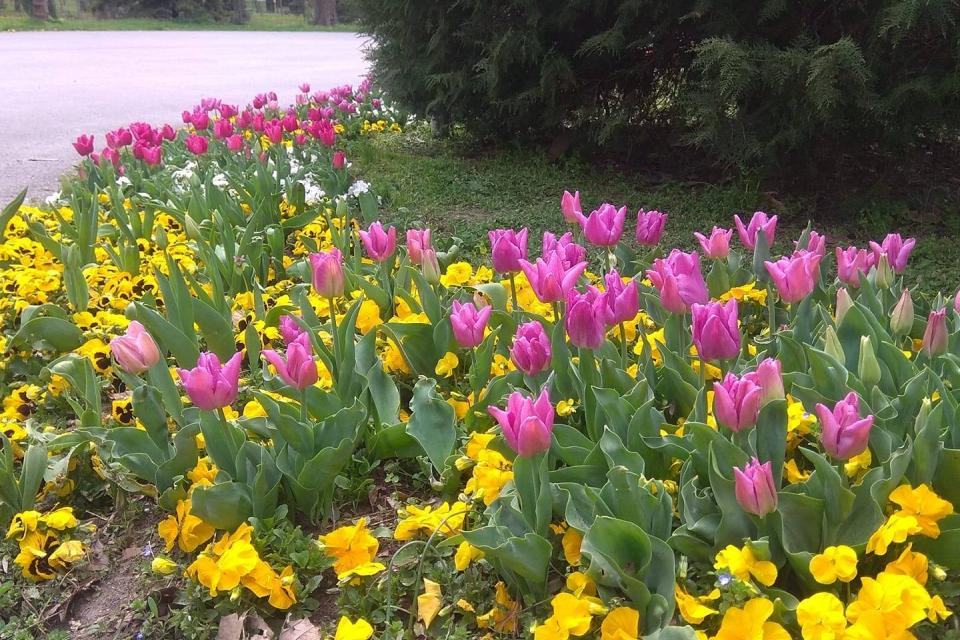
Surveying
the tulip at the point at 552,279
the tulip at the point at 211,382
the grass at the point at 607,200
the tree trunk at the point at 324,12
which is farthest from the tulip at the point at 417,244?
the tree trunk at the point at 324,12

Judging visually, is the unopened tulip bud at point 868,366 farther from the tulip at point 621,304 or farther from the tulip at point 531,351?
the tulip at point 531,351

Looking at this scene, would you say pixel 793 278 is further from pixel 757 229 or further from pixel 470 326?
pixel 470 326

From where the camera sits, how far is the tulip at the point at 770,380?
1462mm

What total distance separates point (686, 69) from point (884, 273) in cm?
300

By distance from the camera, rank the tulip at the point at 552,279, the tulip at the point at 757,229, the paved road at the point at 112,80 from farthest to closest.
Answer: the paved road at the point at 112,80
the tulip at the point at 757,229
the tulip at the point at 552,279

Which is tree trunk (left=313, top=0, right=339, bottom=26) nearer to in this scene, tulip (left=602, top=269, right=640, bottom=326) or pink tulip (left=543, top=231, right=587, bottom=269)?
pink tulip (left=543, top=231, right=587, bottom=269)

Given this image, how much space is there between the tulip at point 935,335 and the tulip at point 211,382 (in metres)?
1.43

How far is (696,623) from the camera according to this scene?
135cm

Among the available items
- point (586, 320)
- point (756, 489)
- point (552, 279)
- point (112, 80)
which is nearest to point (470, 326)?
point (552, 279)

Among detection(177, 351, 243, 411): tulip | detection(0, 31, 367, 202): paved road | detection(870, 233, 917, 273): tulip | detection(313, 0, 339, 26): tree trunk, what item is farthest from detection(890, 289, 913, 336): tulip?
detection(313, 0, 339, 26): tree trunk

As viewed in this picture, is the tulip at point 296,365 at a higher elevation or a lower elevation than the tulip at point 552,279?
lower

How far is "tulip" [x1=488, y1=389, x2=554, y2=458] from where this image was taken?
1.37 m

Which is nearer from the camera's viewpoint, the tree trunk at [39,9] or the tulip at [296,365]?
the tulip at [296,365]

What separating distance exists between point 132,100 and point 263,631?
9.17 m
